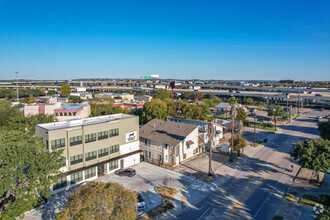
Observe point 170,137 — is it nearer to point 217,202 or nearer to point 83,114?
point 217,202

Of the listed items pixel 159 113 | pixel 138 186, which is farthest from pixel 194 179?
pixel 159 113

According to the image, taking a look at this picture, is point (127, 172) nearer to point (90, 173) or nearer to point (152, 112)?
point (90, 173)

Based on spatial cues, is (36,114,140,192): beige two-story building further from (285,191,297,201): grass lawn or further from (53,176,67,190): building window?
(285,191,297,201): grass lawn

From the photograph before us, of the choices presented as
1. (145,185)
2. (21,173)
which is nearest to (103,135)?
(145,185)

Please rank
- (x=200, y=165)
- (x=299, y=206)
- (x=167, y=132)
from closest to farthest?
(x=299, y=206) → (x=200, y=165) → (x=167, y=132)

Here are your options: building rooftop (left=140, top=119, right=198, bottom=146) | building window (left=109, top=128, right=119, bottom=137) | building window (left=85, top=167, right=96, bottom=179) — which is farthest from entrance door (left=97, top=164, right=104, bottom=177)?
building rooftop (left=140, top=119, right=198, bottom=146)

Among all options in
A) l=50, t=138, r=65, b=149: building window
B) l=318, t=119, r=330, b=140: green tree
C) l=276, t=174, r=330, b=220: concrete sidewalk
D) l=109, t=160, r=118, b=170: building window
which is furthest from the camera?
l=318, t=119, r=330, b=140: green tree
